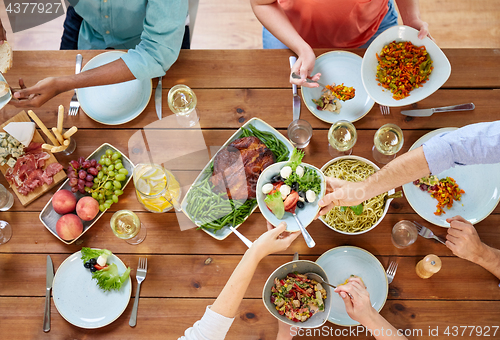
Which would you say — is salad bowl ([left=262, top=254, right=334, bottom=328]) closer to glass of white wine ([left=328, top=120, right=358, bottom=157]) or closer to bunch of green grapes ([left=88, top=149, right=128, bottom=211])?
glass of white wine ([left=328, top=120, right=358, bottom=157])

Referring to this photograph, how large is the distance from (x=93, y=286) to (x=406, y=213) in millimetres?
1512

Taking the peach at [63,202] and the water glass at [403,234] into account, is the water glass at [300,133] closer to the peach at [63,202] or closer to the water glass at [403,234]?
the water glass at [403,234]

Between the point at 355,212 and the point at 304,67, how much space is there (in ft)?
2.42

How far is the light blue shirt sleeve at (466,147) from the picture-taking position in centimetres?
118

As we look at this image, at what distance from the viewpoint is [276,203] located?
4.56ft

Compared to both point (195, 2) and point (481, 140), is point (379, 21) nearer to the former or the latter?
point (481, 140)

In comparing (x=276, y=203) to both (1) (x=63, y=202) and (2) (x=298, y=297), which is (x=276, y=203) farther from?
(1) (x=63, y=202)

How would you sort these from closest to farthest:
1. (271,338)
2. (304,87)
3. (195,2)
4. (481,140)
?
(481,140), (271,338), (304,87), (195,2)

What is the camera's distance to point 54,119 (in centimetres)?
173

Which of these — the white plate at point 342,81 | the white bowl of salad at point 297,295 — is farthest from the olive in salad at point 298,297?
the white plate at point 342,81

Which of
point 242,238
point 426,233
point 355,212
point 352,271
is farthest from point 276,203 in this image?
point 426,233

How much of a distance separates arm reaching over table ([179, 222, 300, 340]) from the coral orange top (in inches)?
47.6

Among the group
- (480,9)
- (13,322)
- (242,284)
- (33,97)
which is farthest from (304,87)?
(480,9)

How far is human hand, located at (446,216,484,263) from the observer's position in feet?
4.72
